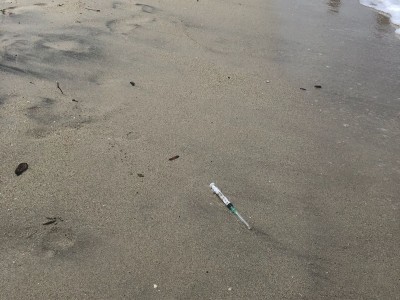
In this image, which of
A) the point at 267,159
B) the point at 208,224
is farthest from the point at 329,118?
the point at 208,224

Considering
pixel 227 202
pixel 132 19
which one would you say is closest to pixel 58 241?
pixel 227 202

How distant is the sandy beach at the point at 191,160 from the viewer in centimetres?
203

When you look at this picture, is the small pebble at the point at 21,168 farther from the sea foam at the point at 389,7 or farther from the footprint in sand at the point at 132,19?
the sea foam at the point at 389,7

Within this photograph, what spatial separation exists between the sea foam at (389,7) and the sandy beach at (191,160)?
1.06 m

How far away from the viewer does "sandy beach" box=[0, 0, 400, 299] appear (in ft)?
6.64

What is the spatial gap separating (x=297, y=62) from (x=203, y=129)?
152 cm

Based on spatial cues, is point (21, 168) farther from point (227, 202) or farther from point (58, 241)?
point (227, 202)

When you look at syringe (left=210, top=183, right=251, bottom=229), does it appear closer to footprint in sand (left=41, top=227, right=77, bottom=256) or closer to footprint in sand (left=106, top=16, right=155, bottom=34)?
footprint in sand (left=41, top=227, right=77, bottom=256)

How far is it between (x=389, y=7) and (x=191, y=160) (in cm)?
437

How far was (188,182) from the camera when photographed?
253cm

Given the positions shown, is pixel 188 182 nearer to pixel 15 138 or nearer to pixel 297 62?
pixel 15 138

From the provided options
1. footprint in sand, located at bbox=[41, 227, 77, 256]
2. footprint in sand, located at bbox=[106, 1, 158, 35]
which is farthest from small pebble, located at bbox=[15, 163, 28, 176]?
footprint in sand, located at bbox=[106, 1, 158, 35]

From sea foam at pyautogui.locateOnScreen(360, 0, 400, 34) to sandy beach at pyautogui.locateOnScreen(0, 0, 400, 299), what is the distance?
41.8 inches

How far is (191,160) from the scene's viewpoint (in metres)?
2.70
